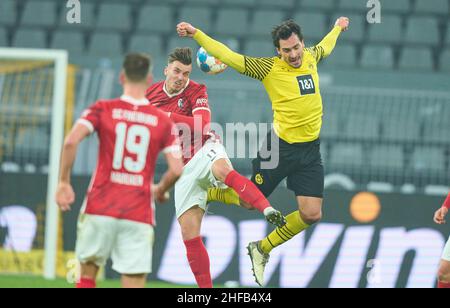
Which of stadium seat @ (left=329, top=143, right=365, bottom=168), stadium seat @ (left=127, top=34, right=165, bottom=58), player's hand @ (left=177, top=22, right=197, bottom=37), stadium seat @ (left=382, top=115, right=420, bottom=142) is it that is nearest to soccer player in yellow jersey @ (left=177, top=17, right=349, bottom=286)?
player's hand @ (left=177, top=22, right=197, bottom=37)

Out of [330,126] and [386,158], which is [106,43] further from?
[386,158]

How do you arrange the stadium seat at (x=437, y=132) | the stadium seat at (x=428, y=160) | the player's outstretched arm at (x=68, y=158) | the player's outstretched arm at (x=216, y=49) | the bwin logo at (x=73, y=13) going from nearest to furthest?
the player's outstretched arm at (x=68, y=158) < the player's outstretched arm at (x=216, y=49) < the stadium seat at (x=428, y=160) < the stadium seat at (x=437, y=132) < the bwin logo at (x=73, y=13)

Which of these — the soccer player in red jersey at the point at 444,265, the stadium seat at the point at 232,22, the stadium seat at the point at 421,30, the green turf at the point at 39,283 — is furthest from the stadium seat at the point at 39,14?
the soccer player in red jersey at the point at 444,265

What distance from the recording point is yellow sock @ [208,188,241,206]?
29.5ft

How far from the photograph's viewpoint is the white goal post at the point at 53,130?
11344 millimetres

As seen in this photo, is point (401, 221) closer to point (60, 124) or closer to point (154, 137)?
point (60, 124)

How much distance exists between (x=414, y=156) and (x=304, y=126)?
177 inches

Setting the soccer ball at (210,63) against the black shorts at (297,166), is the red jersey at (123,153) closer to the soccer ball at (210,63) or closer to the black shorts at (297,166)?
the black shorts at (297,166)

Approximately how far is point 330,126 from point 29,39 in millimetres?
5635

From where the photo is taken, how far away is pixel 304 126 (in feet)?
28.5

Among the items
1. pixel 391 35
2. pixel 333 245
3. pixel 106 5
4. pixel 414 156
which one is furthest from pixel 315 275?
pixel 106 5

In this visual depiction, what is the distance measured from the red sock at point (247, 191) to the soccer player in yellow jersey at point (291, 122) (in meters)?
0.45

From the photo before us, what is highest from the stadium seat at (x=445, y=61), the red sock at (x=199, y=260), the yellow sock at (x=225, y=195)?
the stadium seat at (x=445, y=61)

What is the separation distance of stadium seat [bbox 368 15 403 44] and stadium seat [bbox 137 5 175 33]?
11.2 feet
